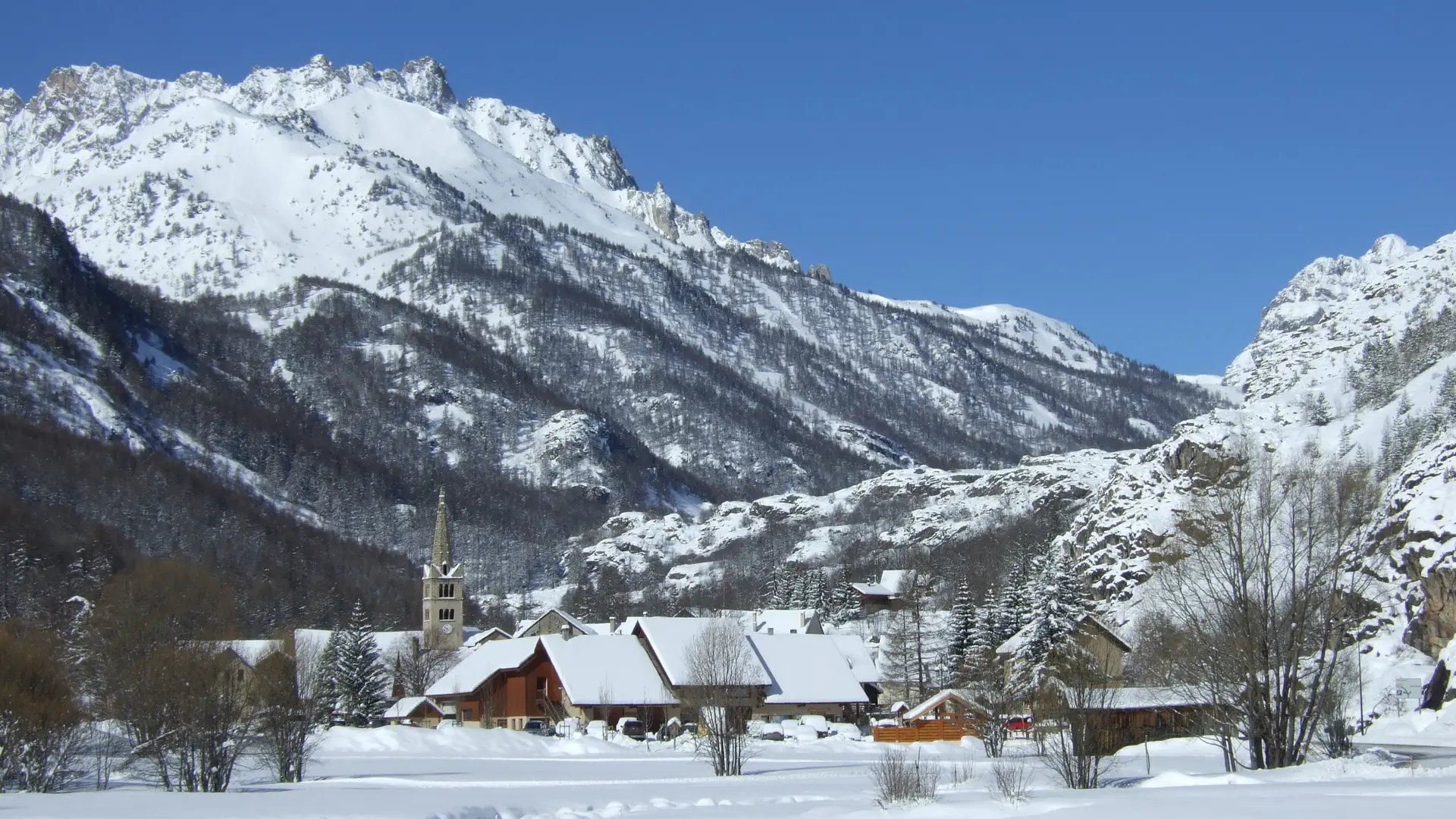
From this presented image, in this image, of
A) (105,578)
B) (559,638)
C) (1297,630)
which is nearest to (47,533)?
(105,578)

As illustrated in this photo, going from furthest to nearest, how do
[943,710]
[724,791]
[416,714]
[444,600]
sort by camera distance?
[444,600]
[416,714]
[943,710]
[724,791]

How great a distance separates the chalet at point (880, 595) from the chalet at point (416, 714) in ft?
250

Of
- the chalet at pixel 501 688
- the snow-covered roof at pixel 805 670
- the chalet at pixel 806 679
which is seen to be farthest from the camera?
the chalet at pixel 501 688

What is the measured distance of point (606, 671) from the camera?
Result: 3686 inches

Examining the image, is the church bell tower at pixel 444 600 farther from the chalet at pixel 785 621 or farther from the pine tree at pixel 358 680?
the pine tree at pixel 358 680

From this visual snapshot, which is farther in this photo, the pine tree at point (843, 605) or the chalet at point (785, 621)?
the pine tree at point (843, 605)

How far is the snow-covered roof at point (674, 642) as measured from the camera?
92062 mm

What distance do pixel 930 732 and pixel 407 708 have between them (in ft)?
138

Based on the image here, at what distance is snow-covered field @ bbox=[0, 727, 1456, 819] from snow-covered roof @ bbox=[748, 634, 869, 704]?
22921mm

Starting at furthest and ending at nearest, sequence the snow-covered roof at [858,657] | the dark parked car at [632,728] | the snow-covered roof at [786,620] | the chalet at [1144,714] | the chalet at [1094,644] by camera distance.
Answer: the snow-covered roof at [786,620] → the snow-covered roof at [858,657] → the dark parked car at [632,728] → the chalet at [1094,644] → the chalet at [1144,714]

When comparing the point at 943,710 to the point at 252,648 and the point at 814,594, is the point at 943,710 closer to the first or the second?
the point at 252,648

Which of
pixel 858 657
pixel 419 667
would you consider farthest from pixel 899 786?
pixel 419 667

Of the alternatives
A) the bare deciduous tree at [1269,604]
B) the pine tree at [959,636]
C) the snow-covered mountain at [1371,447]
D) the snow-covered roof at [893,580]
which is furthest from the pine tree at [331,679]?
the snow-covered roof at [893,580]

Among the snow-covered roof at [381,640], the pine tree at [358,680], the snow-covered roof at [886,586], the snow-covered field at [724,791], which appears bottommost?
the snow-covered field at [724,791]
